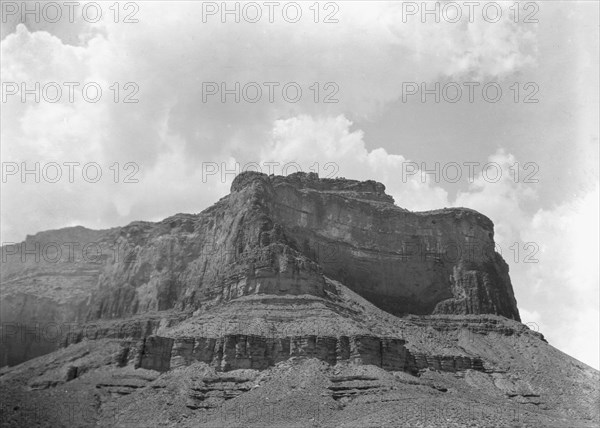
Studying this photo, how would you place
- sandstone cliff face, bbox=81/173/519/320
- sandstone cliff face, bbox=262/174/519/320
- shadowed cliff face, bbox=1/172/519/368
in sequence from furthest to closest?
sandstone cliff face, bbox=262/174/519/320, sandstone cliff face, bbox=81/173/519/320, shadowed cliff face, bbox=1/172/519/368

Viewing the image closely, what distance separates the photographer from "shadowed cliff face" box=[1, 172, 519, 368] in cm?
14888

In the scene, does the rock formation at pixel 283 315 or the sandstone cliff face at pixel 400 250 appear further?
the sandstone cliff face at pixel 400 250

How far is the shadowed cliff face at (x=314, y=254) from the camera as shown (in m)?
149

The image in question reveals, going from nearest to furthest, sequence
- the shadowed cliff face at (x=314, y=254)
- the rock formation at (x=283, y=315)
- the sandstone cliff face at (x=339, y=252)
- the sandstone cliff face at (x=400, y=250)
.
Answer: the rock formation at (x=283, y=315), the shadowed cliff face at (x=314, y=254), the sandstone cliff face at (x=339, y=252), the sandstone cliff face at (x=400, y=250)

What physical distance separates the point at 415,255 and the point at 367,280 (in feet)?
44.4

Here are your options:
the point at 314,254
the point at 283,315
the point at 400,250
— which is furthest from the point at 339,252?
the point at 283,315

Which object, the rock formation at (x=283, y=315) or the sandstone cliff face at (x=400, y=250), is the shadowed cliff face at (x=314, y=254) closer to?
the sandstone cliff face at (x=400, y=250)

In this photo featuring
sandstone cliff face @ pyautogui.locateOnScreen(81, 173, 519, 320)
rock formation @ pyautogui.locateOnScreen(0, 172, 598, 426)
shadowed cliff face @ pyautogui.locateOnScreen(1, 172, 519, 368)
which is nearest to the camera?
rock formation @ pyautogui.locateOnScreen(0, 172, 598, 426)

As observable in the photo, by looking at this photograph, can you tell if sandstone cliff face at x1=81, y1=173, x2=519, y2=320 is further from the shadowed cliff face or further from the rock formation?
the rock formation

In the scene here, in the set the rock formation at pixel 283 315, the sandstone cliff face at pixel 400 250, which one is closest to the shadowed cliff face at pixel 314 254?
the sandstone cliff face at pixel 400 250

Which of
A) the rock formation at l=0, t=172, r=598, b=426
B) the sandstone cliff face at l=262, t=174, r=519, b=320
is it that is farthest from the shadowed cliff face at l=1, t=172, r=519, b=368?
the rock formation at l=0, t=172, r=598, b=426

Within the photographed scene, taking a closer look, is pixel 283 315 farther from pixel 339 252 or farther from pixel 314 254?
pixel 339 252

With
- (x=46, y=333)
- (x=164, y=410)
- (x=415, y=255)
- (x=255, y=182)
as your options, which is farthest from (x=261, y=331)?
(x=46, y=333)

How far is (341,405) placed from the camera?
86.4 m
